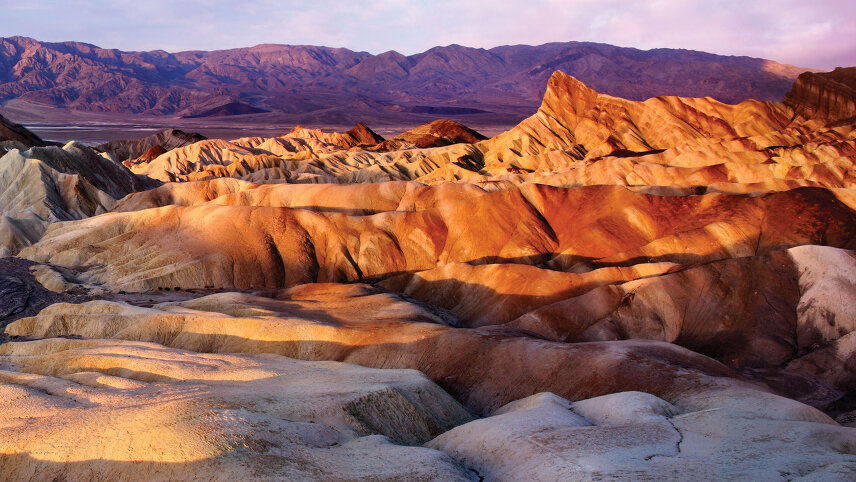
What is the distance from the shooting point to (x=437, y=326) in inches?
1086

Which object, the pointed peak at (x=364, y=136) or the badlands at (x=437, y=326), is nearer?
the badlands at (x=437, y=326)

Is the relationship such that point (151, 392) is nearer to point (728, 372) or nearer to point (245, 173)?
point (728, 372)

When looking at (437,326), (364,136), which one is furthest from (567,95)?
(437,326)

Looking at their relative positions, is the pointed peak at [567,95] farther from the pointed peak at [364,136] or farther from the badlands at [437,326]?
the pointed peak at [364,136]

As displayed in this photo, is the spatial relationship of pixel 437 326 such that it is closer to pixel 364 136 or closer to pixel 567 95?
pixel 567 95

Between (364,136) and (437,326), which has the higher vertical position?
(364,136)

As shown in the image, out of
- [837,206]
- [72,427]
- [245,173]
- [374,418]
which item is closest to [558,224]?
[837,206]

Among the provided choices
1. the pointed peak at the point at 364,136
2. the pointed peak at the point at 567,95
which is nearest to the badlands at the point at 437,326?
the pointed peak at the point at 567,95

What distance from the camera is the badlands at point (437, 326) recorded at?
45.9 feet


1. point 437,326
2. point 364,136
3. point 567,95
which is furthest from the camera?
point 364,136

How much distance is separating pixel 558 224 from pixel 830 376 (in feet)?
67.1

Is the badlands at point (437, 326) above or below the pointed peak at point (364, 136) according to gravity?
below

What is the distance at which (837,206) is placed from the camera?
37375 millimetres

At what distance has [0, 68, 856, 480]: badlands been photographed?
Answer: 14.0 metres
